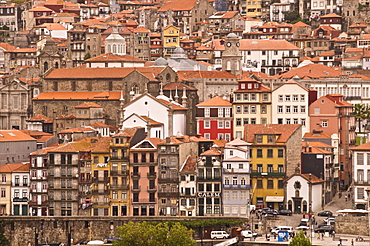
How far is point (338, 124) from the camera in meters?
132

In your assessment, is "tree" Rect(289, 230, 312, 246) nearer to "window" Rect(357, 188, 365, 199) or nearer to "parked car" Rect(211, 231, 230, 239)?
"parked car" Rect(211, 231, 230, 239)

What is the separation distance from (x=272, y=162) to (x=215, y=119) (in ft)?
49.2

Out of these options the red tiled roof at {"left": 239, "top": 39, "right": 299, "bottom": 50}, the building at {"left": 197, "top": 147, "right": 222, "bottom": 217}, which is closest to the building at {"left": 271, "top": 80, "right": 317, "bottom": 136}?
the building at {"left": 197, "top": 147, "right": 222, "bottom": 217}

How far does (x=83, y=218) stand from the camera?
118 meters

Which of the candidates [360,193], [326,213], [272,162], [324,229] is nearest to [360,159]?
[360,193]

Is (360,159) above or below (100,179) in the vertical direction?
above

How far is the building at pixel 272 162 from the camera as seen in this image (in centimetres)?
12006

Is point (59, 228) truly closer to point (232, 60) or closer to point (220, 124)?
point (220, 124)

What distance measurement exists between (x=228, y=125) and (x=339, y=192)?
45.8ft

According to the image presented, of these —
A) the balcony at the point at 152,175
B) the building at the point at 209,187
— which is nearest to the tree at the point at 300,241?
the building at the point at 209,187

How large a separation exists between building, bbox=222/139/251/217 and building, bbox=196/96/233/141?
574 inches

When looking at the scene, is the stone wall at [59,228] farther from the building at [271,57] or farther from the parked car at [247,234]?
the building at [271,57]

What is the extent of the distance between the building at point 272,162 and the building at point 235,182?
2.66 metres

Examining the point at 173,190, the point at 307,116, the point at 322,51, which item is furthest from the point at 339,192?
the point at 322,51
